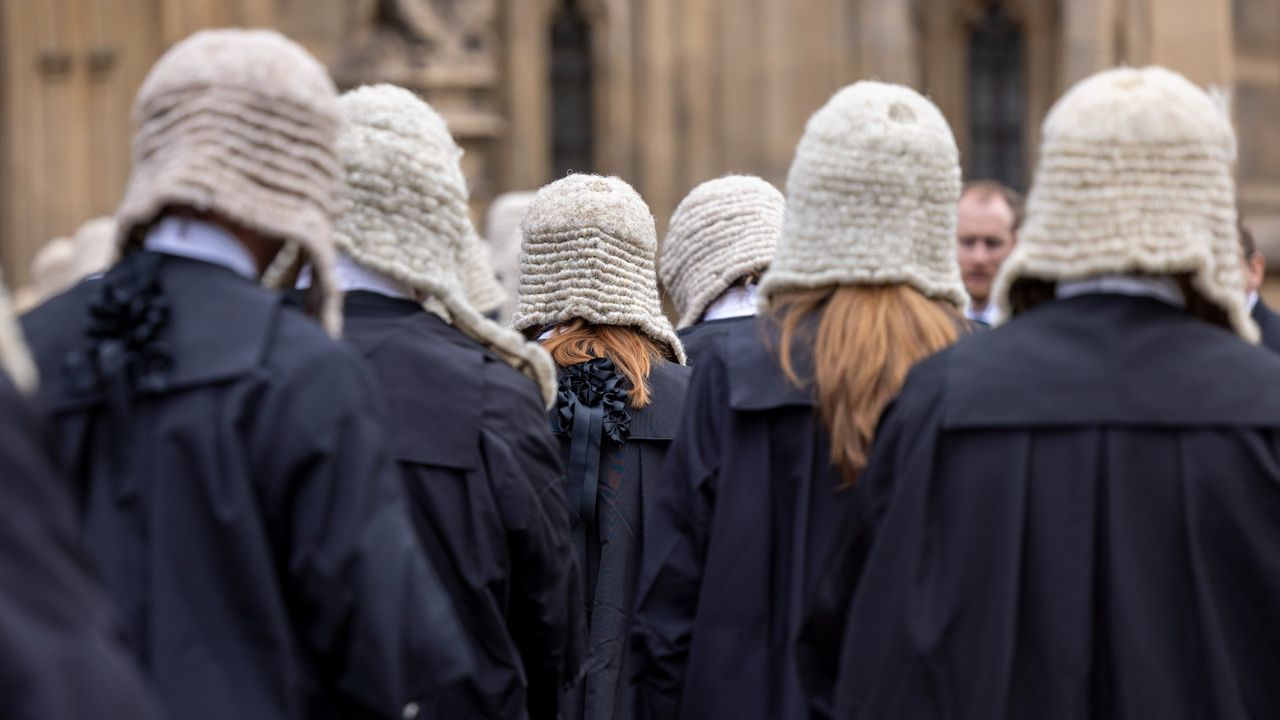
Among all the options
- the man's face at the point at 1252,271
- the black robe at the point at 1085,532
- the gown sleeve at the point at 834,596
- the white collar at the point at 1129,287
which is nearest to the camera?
the black robe at the point at 1085,532

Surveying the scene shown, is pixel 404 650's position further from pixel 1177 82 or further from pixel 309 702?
pixel 1177 82

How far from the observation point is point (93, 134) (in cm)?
1512

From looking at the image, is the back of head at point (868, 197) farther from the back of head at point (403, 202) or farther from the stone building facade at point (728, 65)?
the stone building facade at point (728, 65)

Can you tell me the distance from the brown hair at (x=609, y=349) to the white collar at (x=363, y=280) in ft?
3.37

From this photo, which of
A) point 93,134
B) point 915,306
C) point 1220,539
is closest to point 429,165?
point 915,306

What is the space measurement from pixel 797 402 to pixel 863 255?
11.4 inches

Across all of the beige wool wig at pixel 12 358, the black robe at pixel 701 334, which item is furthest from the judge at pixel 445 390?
the beige wool wig at pixel 12 358

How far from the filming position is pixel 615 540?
4973mm

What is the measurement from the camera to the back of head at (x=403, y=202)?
4.00 meters

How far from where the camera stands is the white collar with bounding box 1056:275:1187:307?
3.57 metres

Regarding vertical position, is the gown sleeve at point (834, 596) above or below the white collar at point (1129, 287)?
below

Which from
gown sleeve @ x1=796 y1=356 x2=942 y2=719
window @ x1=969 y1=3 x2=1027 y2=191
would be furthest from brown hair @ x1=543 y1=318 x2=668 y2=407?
window @ x1=969 y1=3 x2=1027 y2=191

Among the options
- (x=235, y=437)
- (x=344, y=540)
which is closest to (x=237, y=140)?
(x=235, y=437)

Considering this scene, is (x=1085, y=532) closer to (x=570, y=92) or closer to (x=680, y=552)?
(x=680, y=552)
